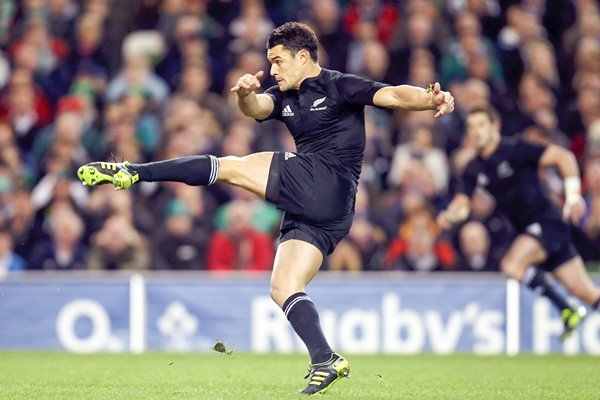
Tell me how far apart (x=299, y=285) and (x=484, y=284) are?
5.53 m

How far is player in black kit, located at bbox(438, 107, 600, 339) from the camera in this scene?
11.8m

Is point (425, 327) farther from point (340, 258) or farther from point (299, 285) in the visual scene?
point (299, 285)

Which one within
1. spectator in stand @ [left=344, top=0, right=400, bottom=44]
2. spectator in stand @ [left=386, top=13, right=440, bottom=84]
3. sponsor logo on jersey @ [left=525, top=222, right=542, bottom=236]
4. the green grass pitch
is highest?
spectator in stand @ [left=344, top=0, right=400, bottom=44]

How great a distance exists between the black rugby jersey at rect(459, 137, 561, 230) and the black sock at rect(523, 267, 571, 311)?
45 cm

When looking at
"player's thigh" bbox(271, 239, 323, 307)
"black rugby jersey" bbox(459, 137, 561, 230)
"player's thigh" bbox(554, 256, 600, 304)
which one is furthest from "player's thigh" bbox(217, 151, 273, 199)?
"player's thigh" bbox(554, 256, 600, 304)

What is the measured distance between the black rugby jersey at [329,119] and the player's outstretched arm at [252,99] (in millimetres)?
124

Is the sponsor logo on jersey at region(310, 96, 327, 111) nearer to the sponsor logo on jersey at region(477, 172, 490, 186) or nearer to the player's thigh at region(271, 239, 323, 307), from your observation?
the player's thigh at region(271, 239, 323, 307)

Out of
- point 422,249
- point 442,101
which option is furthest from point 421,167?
point 442,101

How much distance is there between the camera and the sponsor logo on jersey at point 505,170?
474 inches

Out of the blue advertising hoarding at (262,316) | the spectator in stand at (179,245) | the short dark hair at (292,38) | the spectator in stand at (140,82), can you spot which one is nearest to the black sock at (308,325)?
the short dark hair at (292,38)

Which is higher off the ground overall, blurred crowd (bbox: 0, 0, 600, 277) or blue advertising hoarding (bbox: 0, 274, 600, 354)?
blurred crowd (bbox: 0, 0, 600, 277)

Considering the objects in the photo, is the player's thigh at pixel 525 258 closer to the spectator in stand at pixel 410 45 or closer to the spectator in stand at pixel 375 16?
the spectator in stand at pixel 410 45

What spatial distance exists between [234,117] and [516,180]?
165 inches

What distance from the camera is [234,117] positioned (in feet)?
49.5
